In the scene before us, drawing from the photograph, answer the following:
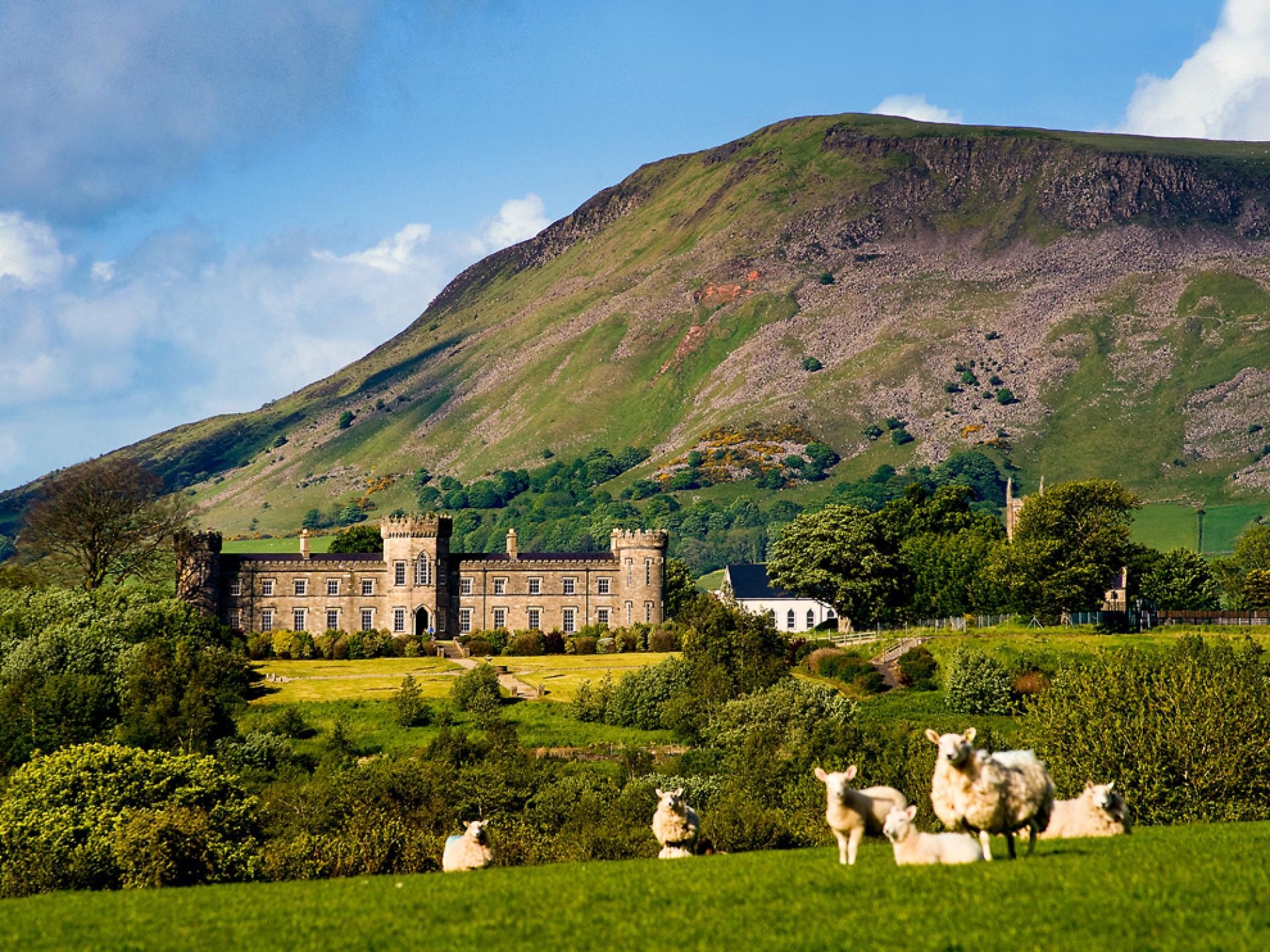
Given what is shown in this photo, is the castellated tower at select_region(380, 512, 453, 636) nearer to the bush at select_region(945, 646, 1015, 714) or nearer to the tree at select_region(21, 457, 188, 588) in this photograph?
the tree at select_region(21, 457, 188, 588)

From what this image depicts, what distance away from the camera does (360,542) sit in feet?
469

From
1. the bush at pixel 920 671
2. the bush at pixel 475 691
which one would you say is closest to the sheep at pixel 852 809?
the bush at pixel 475 691

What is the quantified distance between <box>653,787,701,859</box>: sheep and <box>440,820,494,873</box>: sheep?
136 inches

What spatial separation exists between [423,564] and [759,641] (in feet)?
134

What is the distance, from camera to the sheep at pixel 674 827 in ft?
97.2

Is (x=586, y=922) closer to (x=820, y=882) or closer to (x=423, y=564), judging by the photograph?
(x=820, y=882)

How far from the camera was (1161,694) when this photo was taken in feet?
162

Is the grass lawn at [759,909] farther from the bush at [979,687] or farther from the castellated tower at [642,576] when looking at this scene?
the castellated tower at [642,576]

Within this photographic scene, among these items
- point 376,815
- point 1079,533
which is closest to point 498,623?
point 1079,533

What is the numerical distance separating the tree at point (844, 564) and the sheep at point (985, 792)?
89.0m

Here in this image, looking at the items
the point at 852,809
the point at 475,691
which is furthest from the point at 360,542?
the point at 852,809

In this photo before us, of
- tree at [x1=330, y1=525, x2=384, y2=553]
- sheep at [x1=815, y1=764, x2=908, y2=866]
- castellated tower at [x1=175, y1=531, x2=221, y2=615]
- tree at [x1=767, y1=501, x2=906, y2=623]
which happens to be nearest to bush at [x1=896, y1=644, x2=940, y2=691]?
tree at [x1=767, y1=501, x2=906, y2=623]

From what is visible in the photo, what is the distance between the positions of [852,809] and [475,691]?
2441 inches

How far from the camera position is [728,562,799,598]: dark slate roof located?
147 metres
